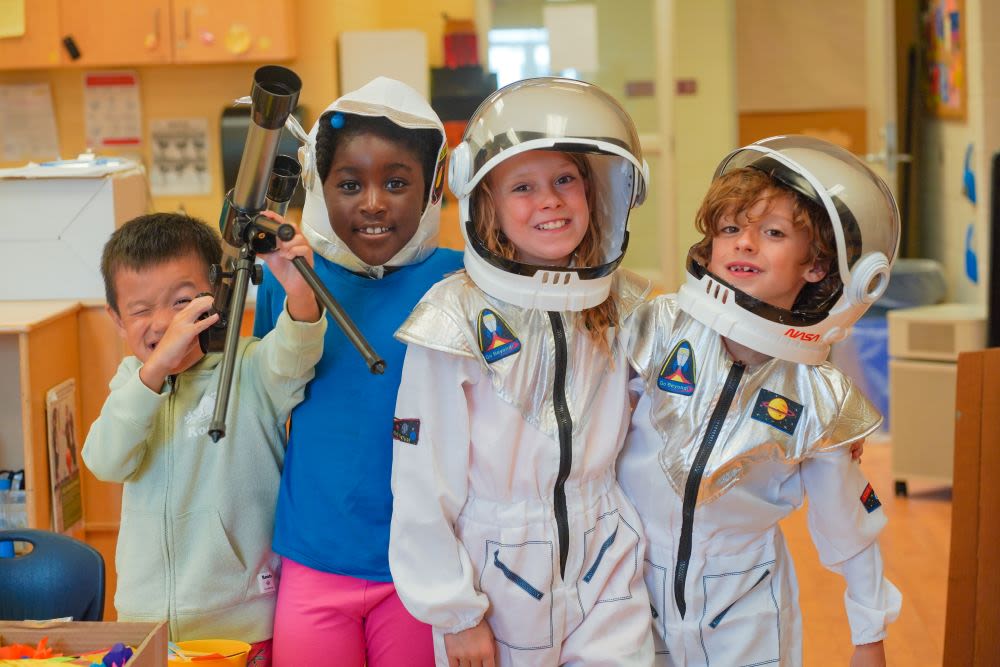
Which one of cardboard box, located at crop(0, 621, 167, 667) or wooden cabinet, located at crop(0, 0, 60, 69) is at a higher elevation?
wooden cabinet, located at crop(0, 0, 60, 69)

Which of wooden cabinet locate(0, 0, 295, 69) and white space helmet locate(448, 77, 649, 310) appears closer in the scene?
white space helmet locate(448, 77, 649, 310)

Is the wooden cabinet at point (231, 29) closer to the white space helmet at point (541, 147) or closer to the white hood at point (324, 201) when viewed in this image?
the white hood at point (324, 201)

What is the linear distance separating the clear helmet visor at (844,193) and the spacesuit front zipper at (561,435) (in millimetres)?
397

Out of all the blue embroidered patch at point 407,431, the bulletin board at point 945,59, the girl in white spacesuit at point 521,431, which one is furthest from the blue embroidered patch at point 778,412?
the bulletin board at point 945,59

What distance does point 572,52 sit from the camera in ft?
21.6

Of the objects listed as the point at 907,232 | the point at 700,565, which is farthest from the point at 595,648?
the point at 907,232

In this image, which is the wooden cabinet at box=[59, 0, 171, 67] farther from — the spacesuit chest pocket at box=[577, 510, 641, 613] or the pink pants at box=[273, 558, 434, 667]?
the spacesuit chest pocket at box=[577, 510, 641, 613]

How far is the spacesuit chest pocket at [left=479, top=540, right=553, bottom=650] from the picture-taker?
5.40 ft

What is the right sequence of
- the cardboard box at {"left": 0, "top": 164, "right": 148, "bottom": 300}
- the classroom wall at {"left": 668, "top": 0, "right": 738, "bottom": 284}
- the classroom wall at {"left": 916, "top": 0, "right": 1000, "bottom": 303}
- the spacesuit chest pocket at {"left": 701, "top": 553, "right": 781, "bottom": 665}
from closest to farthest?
the spacesuit chest pocket at {"left": 701, "top": 553, "right": 781, "bottom": 665} → the cardboard box at {"left": 0, "top": 164, "right": 148, "bottom": 300} → the classroom wall at {"left": 916, "top": 0, "right": 1000, "bottom": 303} → the classroom wall at {"left": 668, "top": 0, "right": 738, "bottom": 284}

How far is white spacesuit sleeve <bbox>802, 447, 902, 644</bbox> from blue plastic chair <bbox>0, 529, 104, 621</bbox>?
1124 millimetres

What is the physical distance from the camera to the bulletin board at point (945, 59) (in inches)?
194

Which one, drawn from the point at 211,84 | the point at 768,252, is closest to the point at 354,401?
the point at 768,252

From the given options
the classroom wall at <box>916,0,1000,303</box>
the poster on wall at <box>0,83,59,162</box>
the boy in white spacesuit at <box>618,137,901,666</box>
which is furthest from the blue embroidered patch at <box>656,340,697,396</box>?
the poster on wall at <box>0,83,59,162</box>

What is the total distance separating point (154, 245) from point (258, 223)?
400mm
